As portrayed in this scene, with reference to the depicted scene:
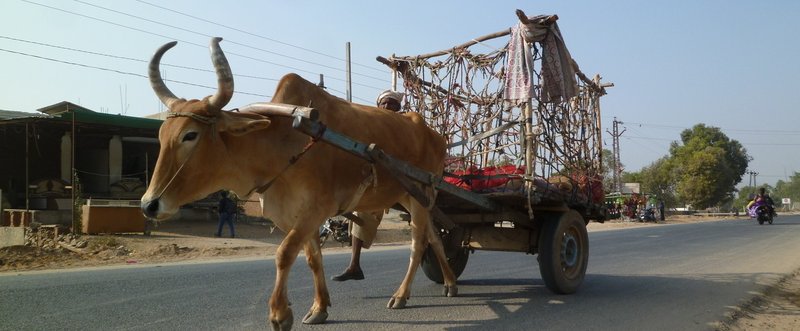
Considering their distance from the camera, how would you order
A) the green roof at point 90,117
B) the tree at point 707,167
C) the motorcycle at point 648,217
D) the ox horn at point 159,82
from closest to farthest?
1. the ox horn at point 159,82
2. the green roof at point 90,117
3. the motorcycle at point 648,217
4. the tree at point 707,167

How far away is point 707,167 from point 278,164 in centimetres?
5973

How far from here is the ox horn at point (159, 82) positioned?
4023 millimetres

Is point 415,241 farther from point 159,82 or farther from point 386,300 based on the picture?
point 159,82

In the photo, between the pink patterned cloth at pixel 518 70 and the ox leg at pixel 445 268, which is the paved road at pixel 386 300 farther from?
the pink patterned cloth at pixel 518 70

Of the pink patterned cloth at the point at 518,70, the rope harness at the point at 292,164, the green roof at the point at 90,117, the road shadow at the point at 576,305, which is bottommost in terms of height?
the road shadow at the point at 576,305

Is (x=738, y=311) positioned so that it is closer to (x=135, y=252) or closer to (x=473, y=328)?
(x=473, y=328)

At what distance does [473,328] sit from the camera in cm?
491

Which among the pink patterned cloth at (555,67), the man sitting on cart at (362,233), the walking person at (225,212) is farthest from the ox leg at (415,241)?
the walking person at (225,212)

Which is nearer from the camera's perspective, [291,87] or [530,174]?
[291,87]

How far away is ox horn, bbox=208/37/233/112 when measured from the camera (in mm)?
3908

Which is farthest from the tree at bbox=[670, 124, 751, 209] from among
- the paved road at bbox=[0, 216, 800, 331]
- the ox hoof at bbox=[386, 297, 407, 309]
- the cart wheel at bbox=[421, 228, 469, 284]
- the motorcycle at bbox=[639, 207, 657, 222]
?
the ox hoof at bbox=[386, 297, 407, 309]

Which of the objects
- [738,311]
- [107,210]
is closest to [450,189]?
[738,311]

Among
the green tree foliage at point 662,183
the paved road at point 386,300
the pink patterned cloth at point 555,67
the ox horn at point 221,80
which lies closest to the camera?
the ox horn at point 221,80

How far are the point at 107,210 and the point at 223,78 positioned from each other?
14.9 metres
